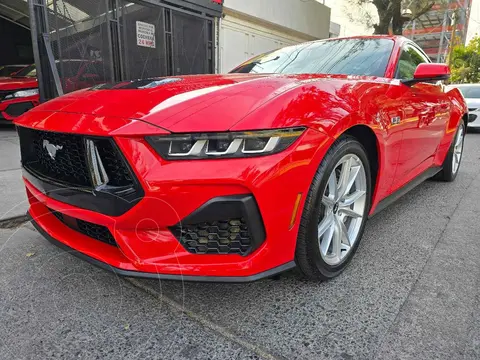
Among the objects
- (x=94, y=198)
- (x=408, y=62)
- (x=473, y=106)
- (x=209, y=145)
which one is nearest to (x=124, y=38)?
(x=408, y=62)

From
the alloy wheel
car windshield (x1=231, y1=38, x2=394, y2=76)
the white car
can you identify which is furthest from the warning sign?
the white car

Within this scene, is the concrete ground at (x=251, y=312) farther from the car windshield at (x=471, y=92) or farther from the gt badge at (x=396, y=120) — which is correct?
the car windshield at (x=471, y=92)

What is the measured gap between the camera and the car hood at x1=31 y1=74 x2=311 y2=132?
146 centimetres

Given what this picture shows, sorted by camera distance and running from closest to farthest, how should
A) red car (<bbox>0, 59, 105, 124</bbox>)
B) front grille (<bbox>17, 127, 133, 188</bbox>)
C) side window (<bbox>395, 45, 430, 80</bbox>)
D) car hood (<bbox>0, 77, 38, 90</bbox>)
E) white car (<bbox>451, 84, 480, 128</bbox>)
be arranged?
front grille (<bbox>17, 127, 133, 188</bbox>) → side window (<bbox>395, 45, 430, 80</bbox>) → red car (<bbox>0, 59, 105, 124</bbox>) → car hood (<bbox>0, 77, 38, 90</bbox>) → white car (<bbox>451, 84, 480, 128</bbox>)

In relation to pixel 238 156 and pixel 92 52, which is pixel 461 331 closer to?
pixel 238 156

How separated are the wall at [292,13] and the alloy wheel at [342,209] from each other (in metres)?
10.7

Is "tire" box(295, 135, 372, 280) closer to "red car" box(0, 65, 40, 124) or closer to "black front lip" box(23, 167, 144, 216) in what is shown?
"black front lip" box(23, 167, 144, 216)

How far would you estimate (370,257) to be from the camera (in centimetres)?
226

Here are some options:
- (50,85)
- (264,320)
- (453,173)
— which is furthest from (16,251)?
(50,85)

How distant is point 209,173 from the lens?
4.58 feet

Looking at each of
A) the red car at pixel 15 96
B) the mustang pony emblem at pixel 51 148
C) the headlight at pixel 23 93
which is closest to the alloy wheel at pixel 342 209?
the mustang pony emblem at pixel 51 148

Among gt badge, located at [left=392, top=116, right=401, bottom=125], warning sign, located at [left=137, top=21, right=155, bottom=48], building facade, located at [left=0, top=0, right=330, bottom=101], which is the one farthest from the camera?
warning sign, located at [left=137, top=21, right=155, bottom=48]

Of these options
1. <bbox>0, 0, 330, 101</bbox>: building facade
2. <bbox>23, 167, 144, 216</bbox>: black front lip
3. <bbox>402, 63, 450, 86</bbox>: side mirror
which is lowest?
<bbox>23, 167, 144, 216</bbox>: black front lip

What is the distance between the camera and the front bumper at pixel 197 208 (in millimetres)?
1405
